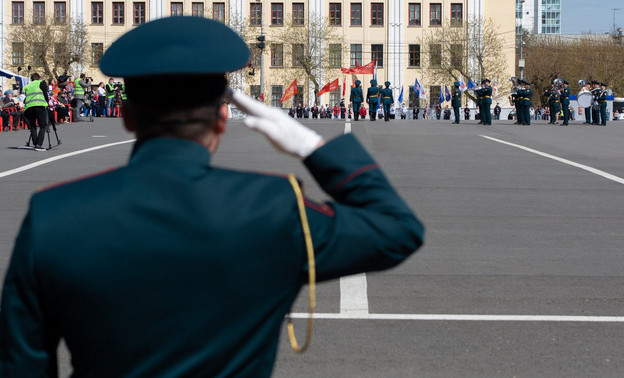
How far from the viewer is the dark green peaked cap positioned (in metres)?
2.07

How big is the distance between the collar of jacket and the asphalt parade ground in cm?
389

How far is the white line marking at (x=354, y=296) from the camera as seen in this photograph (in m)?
7.49

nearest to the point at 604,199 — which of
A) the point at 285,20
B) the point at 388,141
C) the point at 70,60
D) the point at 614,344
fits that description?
the point at 614,344

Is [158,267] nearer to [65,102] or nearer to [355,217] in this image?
[355,217]

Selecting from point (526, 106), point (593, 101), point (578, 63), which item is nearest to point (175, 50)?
point (526, 106)

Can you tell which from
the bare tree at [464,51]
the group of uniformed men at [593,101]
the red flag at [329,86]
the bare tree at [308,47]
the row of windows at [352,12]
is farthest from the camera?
the row of windows at [352,12]

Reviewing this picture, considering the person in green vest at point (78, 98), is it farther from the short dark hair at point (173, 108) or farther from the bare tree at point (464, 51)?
the bare tree at point (464, 51)

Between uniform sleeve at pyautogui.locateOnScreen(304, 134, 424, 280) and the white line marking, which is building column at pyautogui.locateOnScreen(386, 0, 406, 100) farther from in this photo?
uniform sleeve at pyautogui.locateOnScreen(304, 134, 424, 280)

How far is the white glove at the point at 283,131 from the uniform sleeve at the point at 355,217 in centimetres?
2

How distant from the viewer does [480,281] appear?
28.7 feet

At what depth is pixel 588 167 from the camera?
19062 mm

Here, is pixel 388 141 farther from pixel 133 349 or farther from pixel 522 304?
pixel 133 349

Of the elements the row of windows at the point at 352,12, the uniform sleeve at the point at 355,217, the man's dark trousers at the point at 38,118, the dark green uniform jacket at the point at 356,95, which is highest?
the row of windows at the point at 352,12

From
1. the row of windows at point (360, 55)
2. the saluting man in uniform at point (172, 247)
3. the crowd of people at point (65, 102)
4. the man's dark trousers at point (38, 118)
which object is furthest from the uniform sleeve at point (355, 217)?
the row of windows at point (360, 55)
